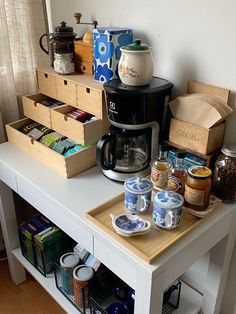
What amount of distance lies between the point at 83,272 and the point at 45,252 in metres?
0.22

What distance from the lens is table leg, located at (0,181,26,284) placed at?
1.56 m

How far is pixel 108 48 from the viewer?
1251 millimetres

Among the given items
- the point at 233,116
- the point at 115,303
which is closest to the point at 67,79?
the point at 233,116

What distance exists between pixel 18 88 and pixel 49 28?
336mm

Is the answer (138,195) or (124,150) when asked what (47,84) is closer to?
(124,150)

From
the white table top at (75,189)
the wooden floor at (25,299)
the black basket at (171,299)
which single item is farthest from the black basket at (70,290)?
the white table top at (75,189)

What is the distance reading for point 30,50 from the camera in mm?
1600

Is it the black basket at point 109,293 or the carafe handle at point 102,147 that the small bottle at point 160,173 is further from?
the black basket at point 109,293

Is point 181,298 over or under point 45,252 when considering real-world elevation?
under

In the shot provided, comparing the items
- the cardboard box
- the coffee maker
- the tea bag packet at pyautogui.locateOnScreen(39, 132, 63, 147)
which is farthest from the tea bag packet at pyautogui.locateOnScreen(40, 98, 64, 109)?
the cardboard box

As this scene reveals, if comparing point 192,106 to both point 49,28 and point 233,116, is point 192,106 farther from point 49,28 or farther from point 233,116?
point 49,28

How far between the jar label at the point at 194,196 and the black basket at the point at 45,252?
30.6 inches

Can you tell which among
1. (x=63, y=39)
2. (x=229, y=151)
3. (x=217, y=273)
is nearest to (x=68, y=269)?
(x=217, y=273)

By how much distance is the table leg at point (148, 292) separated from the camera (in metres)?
0.88
